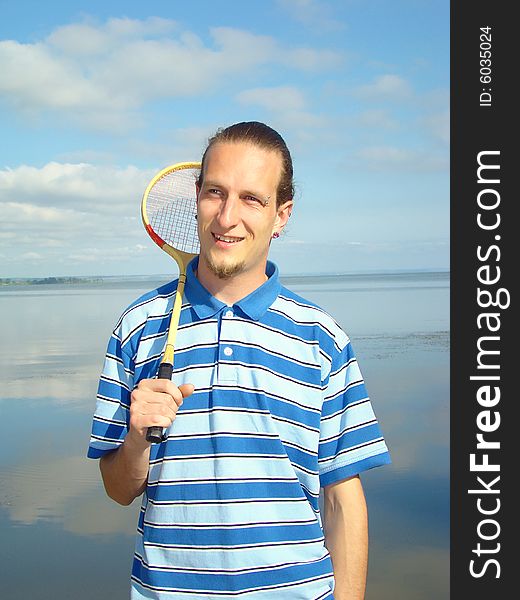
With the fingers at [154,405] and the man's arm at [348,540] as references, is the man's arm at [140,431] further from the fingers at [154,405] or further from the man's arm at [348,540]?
the man's arm at [348,540]

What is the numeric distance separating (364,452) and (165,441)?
0.67 metres

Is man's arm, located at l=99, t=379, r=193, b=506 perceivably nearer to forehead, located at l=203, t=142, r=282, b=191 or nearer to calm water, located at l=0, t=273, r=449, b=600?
forehead, located at l=203, t=142, r=282, b=191

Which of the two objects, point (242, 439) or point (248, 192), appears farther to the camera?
point (248, 192)

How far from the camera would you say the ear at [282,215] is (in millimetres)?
2541

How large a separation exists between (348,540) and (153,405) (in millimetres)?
842

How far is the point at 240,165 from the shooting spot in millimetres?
2381

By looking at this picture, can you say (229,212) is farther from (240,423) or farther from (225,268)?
(240,423)

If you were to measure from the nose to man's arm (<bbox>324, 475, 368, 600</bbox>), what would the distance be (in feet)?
3.13

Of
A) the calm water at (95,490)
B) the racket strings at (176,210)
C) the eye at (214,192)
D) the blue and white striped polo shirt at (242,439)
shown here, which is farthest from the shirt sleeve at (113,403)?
the calm water at (95,490)

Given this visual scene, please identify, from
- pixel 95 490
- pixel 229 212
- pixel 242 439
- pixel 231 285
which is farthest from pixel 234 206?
pixel 95 490

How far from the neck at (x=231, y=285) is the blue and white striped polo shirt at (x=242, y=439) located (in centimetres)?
3

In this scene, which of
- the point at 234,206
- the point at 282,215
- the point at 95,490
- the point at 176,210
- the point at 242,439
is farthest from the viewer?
the point at 95,490

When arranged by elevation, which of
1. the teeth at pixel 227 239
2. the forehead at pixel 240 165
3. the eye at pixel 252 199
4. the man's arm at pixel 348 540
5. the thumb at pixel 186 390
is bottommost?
the man's arm at pixel 348 540

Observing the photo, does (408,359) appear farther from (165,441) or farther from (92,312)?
(92,312)
